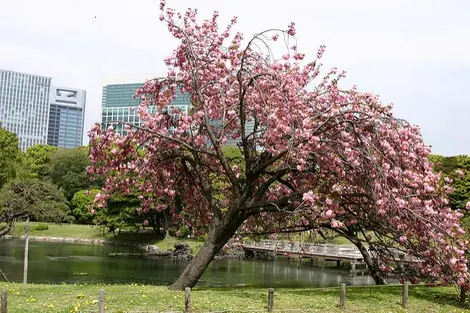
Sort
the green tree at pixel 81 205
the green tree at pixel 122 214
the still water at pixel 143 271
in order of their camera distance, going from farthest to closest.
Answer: the green tree at pixel 81 205, the green tree at pixel 122 214, the still water at pixel 143 271

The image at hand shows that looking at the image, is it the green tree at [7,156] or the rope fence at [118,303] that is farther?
the green tree at [7,156]

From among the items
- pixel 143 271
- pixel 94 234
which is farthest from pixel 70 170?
pixel 143 271

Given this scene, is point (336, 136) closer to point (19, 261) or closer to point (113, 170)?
point (113, 170)

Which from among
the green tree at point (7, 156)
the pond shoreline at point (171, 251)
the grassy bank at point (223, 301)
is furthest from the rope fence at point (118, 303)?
the green tree at point (7, 156)

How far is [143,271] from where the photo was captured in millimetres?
38750

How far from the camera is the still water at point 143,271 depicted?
33.6 metres

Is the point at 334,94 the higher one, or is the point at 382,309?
the point at 334,94

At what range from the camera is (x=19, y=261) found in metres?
41.2

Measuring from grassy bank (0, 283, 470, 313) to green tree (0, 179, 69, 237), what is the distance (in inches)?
303

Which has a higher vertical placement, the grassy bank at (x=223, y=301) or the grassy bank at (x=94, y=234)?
the grassy bank at (x=223, y=301)

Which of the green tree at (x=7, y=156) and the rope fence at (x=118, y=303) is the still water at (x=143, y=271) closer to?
the green tree at (x=7, y=156)

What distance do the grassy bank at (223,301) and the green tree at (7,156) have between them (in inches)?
1270

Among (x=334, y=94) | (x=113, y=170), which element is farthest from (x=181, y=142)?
(x=334, y=94)

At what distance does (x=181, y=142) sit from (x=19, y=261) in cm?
3143
